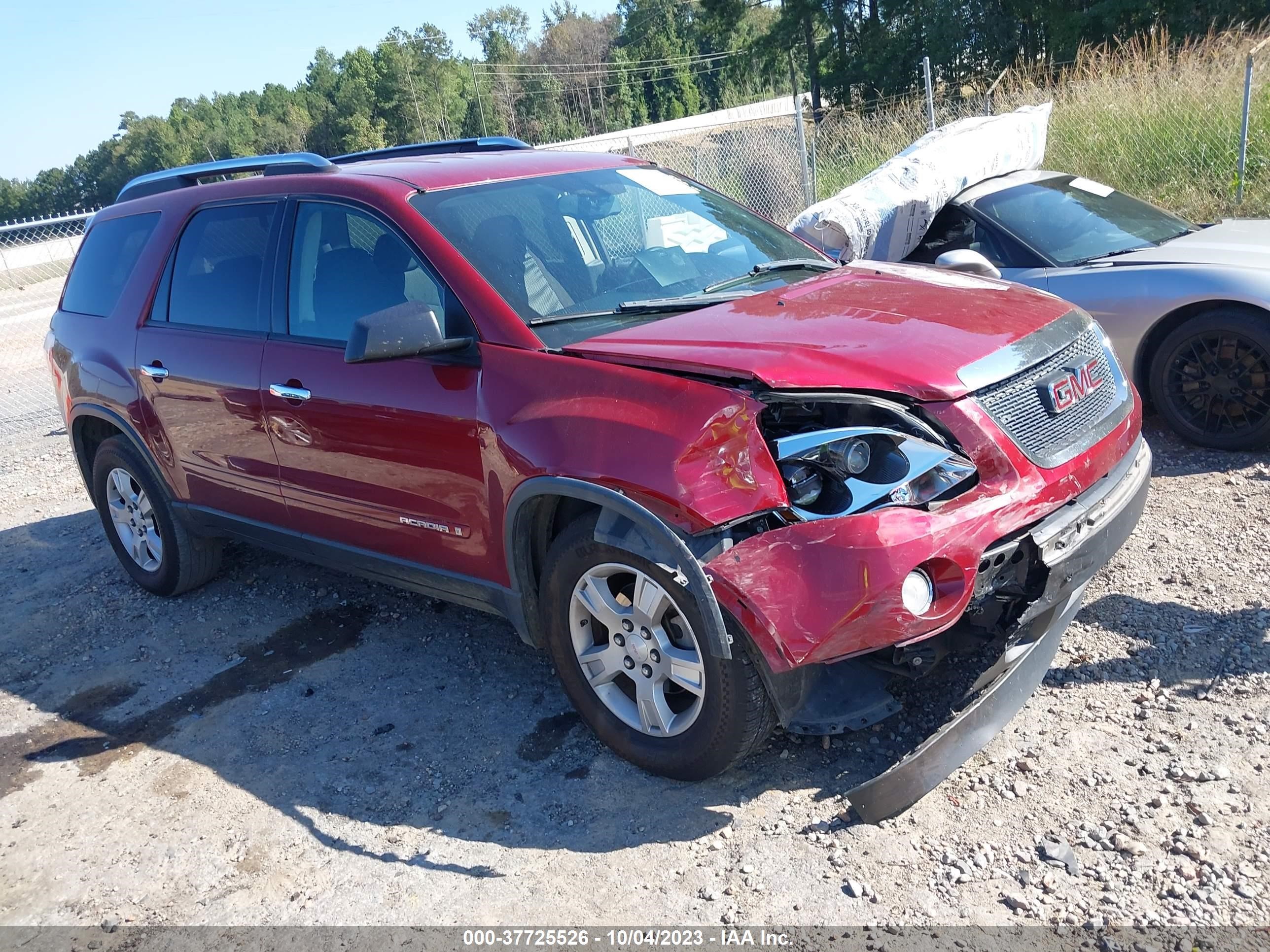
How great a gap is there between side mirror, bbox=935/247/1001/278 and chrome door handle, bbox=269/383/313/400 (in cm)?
272

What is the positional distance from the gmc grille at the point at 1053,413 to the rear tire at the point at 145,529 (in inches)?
160

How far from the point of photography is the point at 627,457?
292 cm

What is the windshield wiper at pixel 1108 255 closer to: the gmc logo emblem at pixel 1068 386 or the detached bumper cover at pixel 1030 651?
the gmc logo emblem at pixel 1068 386

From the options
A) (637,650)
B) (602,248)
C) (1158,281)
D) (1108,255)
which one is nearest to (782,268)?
(602,248)

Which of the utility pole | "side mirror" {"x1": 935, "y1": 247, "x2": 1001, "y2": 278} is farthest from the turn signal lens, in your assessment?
the utility pole

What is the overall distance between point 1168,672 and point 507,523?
2314 millimetres

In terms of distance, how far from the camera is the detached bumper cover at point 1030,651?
8.80 ft

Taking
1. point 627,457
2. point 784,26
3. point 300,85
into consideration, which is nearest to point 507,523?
point 627,457

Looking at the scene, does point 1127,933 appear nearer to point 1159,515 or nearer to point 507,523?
point 507,523

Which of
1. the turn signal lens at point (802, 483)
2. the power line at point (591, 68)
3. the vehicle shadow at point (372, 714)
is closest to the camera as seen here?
the turn signal lens at point (802, 483)

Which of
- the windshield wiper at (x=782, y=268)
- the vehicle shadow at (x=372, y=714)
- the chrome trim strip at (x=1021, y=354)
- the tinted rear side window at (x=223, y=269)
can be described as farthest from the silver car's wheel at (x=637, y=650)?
the tinted rear side window at (x=223, y=269)

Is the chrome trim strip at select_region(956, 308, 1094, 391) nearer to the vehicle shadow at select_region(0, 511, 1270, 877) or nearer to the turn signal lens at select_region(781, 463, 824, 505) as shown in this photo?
the turn signal lens at select_region(781, 463, 824, 505)

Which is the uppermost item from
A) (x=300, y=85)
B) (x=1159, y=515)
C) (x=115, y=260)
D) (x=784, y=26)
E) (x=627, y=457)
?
(x=300, y=85)

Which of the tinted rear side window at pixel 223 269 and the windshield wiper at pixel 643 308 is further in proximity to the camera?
the tinted rear side window at pixel 223 269
